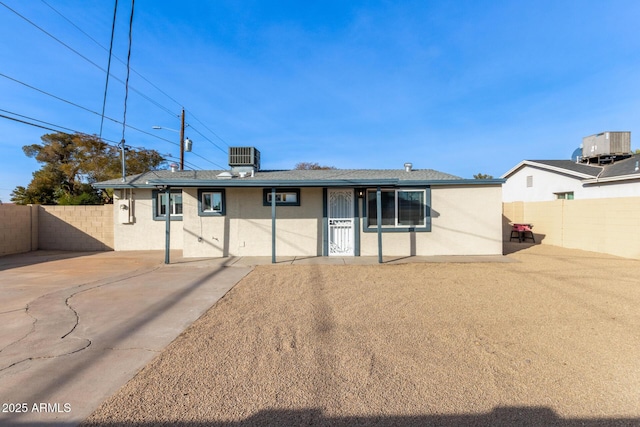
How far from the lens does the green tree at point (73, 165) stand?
20.0m

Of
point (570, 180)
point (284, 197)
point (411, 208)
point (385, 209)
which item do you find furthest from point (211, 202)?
point (570, 180)

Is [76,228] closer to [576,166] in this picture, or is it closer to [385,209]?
[385,209]

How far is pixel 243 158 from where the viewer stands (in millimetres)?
12125

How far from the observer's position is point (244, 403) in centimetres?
237

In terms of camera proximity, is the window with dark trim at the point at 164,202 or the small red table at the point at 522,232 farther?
the small red table at the point at 522,232

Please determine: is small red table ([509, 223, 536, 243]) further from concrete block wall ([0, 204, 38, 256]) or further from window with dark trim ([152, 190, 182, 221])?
concrete block wall ([0, 204, 38, 256])

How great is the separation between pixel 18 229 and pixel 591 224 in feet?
70.7

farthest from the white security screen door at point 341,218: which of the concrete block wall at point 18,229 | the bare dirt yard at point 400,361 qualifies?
the concrete block wall at point 18,229

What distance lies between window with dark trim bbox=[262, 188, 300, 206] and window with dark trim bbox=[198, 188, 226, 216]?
1380 millimetres

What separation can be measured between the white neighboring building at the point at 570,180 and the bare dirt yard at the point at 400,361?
982 centimetres

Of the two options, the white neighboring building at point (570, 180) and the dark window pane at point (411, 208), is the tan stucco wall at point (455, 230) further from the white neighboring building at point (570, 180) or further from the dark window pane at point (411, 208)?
the white neighboring building at point (570, 180)

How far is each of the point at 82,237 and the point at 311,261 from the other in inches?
405

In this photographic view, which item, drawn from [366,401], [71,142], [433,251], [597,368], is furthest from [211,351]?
[71,142]

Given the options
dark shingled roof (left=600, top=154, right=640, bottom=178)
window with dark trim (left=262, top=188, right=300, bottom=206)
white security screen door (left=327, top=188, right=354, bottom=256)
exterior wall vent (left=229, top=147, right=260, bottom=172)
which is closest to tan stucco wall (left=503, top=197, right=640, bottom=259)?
dark shingled roof (left=600, top=154, right=640, bottom=178)
